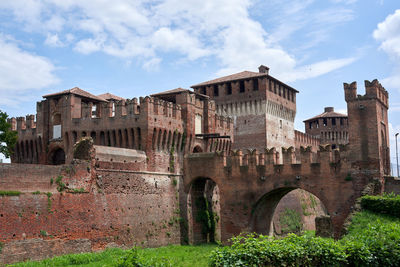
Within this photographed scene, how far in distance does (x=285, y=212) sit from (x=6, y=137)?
24.3 meters

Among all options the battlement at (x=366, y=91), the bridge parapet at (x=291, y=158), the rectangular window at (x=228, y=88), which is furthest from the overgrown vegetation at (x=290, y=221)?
the battlement at (x=366, y=91)

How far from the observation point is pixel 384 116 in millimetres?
28766

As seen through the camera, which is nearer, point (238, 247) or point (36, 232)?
point (238, 247)

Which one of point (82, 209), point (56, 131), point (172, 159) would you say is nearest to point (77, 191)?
point (82, 209)

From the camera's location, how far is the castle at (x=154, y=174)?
70.0 feet

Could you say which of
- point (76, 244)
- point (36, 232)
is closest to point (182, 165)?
point (76, 244)

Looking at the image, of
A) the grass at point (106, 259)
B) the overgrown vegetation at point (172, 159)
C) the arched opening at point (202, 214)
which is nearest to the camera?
the grass at point (106, 259)

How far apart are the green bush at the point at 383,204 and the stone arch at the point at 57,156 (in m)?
20.5

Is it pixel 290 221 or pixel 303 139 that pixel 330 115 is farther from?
pixel 290 221

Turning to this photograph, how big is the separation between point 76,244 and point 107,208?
3.10 metres

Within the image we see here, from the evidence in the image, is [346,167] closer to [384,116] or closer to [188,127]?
[384,116]

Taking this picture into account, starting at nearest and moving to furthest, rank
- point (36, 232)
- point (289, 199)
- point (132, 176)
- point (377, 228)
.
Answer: point (377, 228) → point (36, 232) → point (132, 176) → point (289, 199)

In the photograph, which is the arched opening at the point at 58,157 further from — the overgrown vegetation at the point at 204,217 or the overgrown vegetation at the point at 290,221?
the overgrown vegetation at the point at 290,221

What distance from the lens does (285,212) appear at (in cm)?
3972
